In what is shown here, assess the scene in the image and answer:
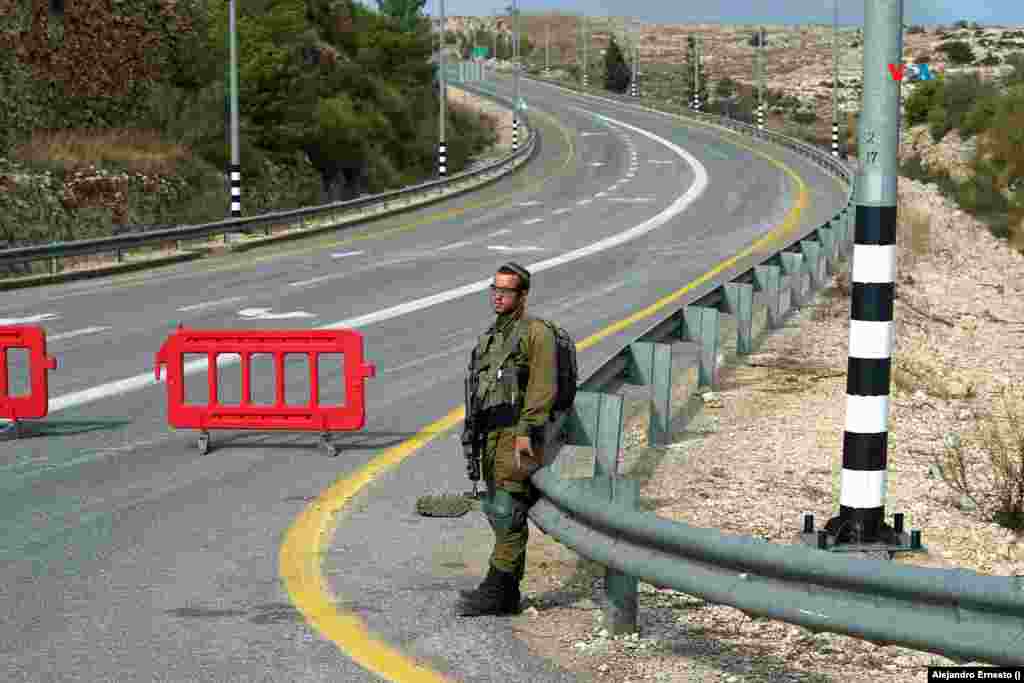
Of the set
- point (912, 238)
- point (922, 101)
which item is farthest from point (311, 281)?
point (922, 101)

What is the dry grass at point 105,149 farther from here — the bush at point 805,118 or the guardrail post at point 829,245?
the bush at point 805,118

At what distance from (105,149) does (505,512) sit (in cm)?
3835

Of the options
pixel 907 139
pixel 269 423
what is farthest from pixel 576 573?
pixel 907 139

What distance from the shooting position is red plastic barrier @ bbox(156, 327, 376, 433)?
11.9 metres

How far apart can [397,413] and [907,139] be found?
66.8 meters

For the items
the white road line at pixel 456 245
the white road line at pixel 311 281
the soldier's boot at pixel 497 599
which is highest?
the soldier's boot at pixel 497 599

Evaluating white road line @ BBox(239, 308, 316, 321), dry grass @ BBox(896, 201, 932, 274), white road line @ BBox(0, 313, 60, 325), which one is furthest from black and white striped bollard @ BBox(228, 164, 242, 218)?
dry grass @ BBox(896, 201, 932, 274)

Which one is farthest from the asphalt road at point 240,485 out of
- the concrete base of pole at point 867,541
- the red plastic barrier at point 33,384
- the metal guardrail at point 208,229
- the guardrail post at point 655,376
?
the concrete base of pole at point 867,541

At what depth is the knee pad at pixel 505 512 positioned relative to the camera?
7156 mm

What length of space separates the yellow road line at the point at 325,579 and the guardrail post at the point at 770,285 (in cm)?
509

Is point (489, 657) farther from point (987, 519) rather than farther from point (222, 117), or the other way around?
point (222, 117)

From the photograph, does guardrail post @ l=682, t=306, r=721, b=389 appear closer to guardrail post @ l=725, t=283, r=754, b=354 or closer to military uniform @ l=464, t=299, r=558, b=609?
guardrail post @ l=725, t=283, r=754, b=354

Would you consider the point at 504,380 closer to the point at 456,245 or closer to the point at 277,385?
the point at 277,385

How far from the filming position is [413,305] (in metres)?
22.8
